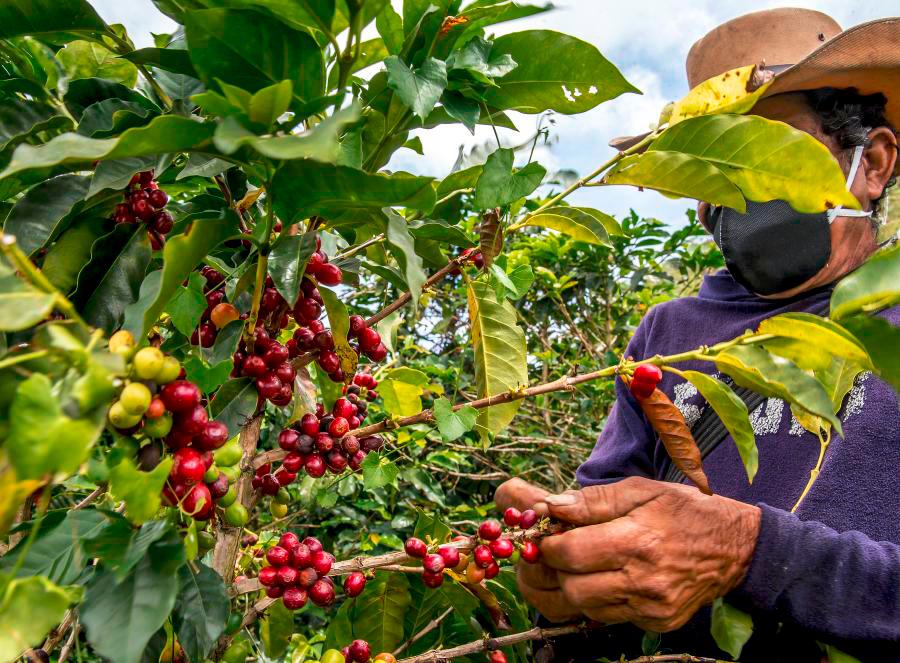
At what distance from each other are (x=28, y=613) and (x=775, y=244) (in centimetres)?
174

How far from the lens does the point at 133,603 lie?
561 millimetres

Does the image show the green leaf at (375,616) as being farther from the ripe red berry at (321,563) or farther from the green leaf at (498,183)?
the green leaf at (498,183)

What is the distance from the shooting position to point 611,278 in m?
3.57

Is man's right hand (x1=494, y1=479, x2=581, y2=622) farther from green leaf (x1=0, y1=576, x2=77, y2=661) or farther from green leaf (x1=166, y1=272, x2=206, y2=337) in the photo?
green leaf (x1=0, y1=576, x2=77, y2=661)

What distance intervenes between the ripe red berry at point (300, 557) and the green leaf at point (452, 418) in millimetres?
256

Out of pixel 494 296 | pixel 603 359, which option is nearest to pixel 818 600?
pixel 494 296

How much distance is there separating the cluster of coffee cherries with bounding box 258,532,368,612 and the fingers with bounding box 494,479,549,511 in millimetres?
385

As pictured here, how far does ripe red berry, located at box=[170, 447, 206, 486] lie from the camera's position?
65 cm

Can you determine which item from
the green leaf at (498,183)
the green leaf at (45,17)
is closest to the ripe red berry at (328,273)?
the green leaf at (498,183)

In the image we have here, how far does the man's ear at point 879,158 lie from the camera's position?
72.3 inches

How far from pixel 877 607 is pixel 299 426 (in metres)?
1.08

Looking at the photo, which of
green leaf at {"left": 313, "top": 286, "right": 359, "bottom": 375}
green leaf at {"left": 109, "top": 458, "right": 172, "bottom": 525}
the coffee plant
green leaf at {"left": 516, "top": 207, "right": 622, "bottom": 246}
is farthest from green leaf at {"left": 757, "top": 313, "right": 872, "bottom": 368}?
green leaf at {"left": 109, "top": 458, "right": 172, "bottom": 525}

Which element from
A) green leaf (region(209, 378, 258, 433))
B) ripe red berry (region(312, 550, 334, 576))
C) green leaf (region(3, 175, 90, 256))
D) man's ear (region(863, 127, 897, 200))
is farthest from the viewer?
man's ear (region(863, 127, 897, 200))

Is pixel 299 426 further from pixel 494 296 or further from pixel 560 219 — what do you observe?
pixel 560 219
